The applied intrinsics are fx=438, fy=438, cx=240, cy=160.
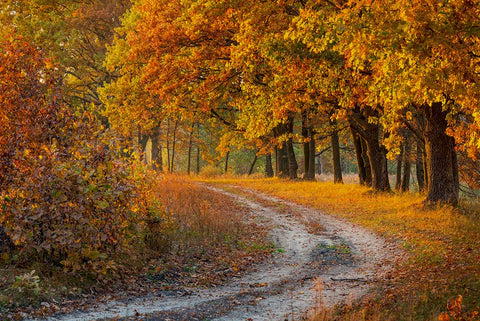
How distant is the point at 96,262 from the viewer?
8531 millimetres

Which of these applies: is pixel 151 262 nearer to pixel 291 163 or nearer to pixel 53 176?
pixel 53 176

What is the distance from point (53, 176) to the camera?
800cm

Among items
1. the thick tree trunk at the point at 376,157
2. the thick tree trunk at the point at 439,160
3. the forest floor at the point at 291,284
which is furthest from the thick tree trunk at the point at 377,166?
the forest floor at the point at 291,284

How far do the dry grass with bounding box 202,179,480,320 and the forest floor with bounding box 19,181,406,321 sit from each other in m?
0.53

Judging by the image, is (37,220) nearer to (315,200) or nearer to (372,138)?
(315,200)

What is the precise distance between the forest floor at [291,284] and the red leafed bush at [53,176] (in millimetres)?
1518

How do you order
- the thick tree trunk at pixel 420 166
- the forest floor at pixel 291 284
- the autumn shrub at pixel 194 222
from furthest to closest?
the thick tree trunk at pixel 420 166, the autumn shrub at pixel 194 222, the forest floor at pixel 291 284

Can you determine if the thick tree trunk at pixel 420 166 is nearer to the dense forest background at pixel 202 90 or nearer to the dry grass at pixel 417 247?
the dense forest background at pixel 202 90

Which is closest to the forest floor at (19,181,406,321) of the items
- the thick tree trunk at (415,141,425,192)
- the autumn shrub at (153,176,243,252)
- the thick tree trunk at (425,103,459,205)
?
the autumn shrub at (153,176,243,252)

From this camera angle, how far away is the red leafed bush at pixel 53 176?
7918mm

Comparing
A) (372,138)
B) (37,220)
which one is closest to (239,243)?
(37,220)

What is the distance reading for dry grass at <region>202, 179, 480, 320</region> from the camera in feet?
25.0

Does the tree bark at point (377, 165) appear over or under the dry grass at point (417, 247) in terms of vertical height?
over

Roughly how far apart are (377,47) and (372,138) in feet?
42.8
